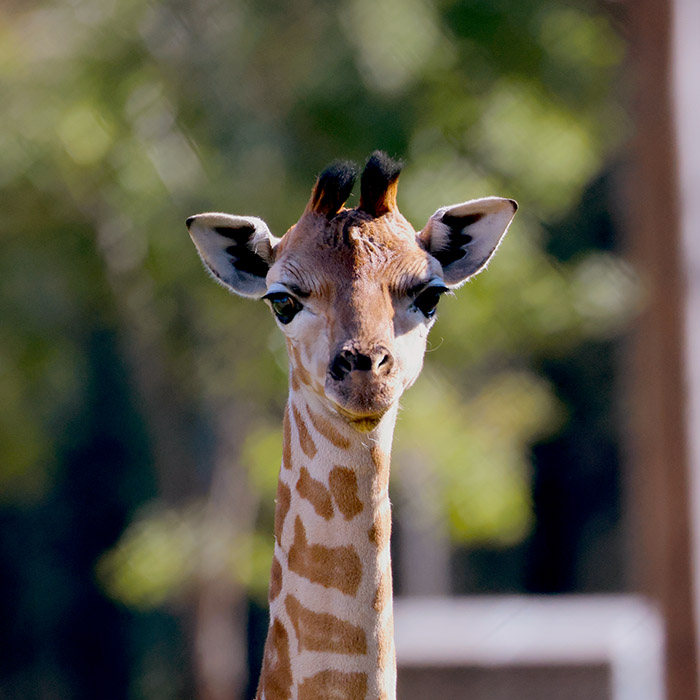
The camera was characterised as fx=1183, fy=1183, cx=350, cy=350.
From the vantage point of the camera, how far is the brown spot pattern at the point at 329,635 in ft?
9.59

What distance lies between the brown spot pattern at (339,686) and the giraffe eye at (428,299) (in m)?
0.94

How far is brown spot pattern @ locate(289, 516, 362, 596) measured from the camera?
116 inches

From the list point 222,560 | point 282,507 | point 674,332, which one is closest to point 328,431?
point 282,507

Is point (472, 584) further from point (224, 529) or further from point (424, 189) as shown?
point (424, 189)

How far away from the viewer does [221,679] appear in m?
12.2

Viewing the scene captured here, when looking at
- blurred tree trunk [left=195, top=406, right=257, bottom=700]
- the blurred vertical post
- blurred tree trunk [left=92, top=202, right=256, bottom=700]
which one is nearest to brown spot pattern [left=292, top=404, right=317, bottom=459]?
the blurred vertical post

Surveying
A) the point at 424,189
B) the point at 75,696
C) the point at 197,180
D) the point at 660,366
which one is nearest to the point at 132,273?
the point at 197,180

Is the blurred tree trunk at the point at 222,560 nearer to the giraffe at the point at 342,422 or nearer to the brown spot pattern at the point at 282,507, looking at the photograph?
the brown spot pattern at the point at 282,507

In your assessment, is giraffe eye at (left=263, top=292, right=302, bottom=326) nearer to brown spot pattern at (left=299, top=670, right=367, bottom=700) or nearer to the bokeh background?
brown spot pattern at (left=299, top=670, right=367, bottom=700)

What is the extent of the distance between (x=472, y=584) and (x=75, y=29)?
12.6 meters

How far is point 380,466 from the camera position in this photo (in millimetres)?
3035

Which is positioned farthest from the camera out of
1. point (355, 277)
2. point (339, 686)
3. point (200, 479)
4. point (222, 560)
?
point (200, 479)

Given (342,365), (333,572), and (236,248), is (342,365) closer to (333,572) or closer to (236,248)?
(333,572)

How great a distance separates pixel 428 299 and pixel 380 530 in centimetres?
61
